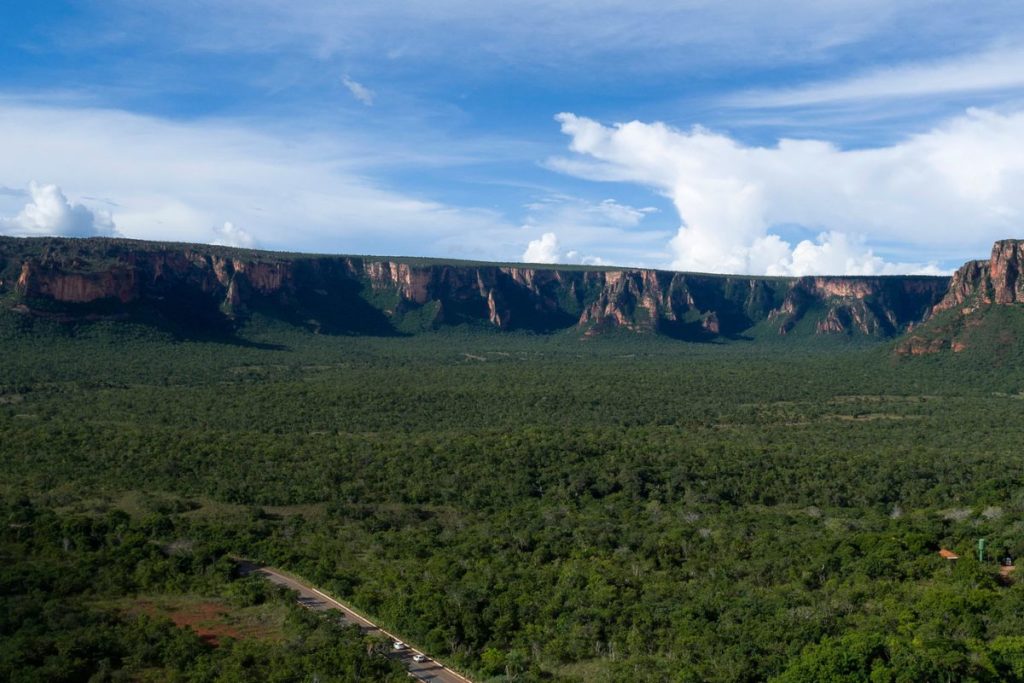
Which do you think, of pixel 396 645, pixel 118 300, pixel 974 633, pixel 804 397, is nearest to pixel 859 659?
pixel 974 633

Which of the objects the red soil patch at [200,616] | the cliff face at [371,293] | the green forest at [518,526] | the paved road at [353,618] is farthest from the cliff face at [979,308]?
the red soil patch at [200,616]

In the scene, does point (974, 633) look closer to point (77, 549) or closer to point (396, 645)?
point (396, 645)

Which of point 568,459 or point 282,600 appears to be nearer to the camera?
point 282,600

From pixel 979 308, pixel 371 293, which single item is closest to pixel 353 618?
pixel 979 308

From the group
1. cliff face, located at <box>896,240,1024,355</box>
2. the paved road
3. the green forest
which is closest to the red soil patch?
the green forest

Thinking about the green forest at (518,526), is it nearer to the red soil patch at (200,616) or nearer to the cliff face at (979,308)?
the red soil patch at (200,616)

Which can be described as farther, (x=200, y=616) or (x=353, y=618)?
(x=200, y=616)

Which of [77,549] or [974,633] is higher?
[974,633]

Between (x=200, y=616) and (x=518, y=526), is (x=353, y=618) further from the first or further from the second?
(x=518, y=526)
